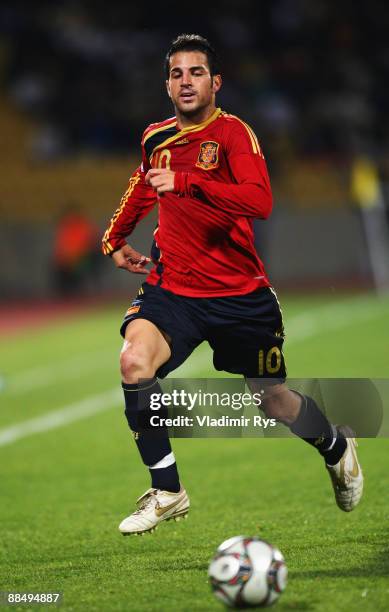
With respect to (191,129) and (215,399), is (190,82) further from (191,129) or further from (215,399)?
(215,399)

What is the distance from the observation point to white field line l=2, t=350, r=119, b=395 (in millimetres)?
13598

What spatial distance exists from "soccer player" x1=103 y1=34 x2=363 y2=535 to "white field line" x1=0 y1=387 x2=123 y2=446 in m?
4.36

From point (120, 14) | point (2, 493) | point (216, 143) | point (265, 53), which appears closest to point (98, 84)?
point (120, 14)

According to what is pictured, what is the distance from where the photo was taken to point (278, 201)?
2928 centimetres

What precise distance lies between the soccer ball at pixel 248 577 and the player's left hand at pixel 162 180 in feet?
5.45

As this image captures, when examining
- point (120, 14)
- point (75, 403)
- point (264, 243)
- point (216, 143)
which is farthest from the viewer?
point (120, 14)

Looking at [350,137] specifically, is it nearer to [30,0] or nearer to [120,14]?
[120,14]

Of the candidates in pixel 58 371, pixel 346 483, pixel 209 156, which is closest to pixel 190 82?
pixel 209 156

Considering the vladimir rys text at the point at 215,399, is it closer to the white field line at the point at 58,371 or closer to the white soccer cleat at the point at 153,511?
the white soccer cleat at the point at 153,511

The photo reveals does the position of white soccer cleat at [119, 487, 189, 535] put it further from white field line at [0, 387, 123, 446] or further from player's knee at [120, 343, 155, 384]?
white field line at [0, 387, 123, 446]

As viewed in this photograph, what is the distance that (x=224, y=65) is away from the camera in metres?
28.1

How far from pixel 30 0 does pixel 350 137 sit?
28.4 feet

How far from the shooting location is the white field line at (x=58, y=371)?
13.6 m

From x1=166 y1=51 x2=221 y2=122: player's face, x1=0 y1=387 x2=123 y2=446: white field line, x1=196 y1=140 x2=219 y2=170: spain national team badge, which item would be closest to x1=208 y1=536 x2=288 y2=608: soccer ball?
x1=196 y1=140 x2=219 y2=170: spain national team badge
